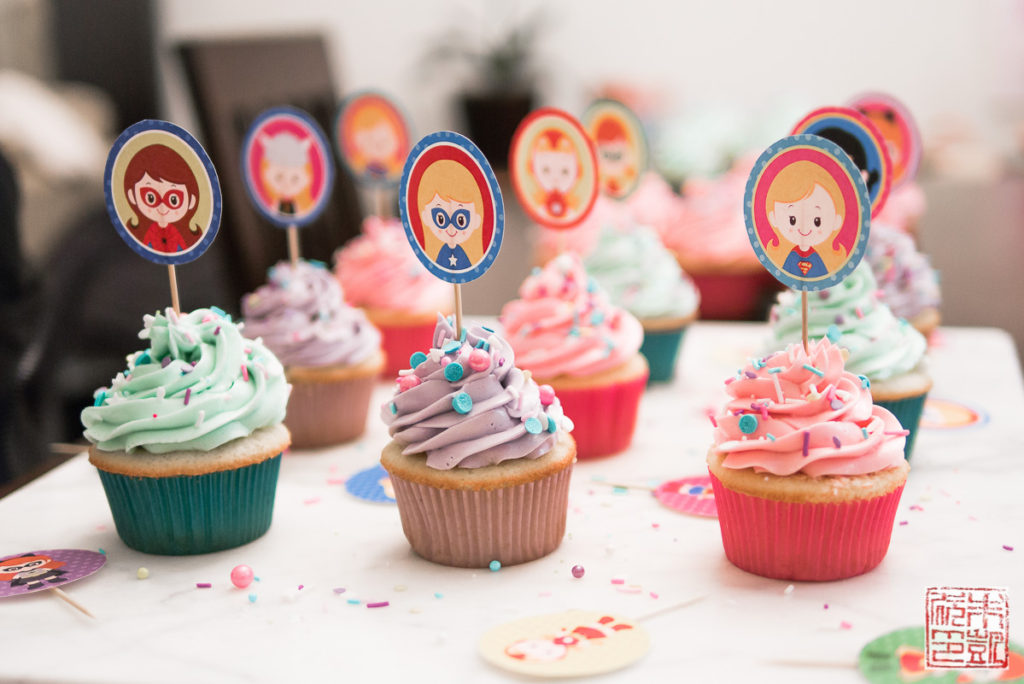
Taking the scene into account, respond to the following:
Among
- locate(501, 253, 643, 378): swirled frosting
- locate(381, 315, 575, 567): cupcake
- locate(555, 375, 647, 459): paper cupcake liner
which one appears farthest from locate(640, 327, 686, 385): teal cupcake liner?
locate(381, 315, 575, 567): cupcake

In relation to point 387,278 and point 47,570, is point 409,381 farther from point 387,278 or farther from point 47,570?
point 387,278

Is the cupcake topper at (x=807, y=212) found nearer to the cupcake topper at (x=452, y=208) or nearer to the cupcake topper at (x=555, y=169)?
the cupcake topper at (x=452, y=208)

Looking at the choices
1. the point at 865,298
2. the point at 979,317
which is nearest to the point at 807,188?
the point at 865,298

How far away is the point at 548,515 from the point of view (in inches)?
87.4

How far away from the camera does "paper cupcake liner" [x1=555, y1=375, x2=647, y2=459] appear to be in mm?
2799

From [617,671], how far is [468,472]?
0.54 meters

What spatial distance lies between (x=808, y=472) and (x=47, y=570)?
4.98ft

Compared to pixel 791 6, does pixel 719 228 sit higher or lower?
lower

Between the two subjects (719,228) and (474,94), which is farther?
(474,94)

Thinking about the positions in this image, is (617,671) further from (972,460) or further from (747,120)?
(747,120)

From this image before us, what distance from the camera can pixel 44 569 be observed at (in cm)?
217

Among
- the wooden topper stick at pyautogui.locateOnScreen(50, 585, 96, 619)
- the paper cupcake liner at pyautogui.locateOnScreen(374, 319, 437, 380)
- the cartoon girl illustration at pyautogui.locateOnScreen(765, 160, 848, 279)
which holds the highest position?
the cartoon girl illustration at pyautogui.locateOnScreen(765, 160, 848, 279)

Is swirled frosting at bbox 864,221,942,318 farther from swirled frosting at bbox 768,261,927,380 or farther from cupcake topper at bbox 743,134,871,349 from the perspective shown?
cupcake topper at bbox 743,134,871,349

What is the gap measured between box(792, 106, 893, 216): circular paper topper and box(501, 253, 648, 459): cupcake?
0.71 m
